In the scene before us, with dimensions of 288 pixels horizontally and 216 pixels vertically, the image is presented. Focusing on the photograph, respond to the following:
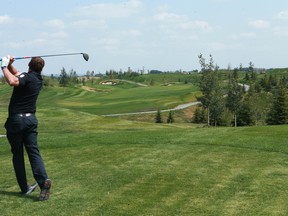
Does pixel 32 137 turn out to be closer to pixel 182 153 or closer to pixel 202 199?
pixel 202 199

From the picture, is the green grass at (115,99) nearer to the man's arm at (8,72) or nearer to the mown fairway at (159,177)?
the mown fairway at (159,177)

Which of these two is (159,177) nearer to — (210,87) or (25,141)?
(25,141)

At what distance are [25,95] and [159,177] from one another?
336 centimetres

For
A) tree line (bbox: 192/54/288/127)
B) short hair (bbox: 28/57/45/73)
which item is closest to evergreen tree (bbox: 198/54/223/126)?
tree line (bbox: 192/54/288/127)

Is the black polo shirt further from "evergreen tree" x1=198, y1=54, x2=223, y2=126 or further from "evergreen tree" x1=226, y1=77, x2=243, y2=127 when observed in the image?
"evergreen tree" x1=226, y1=77, x2=243, y2=127

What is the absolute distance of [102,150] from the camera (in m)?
13.0

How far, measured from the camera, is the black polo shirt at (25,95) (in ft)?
25.3

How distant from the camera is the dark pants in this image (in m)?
7.74

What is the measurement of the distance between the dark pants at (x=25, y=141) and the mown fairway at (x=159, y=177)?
1.23ft

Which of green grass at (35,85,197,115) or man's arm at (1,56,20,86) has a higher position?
man's arm at (1,56,20,86)

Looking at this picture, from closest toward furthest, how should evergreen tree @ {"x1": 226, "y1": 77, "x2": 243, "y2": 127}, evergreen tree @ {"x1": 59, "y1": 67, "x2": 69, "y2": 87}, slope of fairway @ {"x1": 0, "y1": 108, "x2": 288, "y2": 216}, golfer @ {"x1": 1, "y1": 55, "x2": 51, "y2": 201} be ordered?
slope of fairway @ {"x1": 0, "y1": 108, "x2": 288, "y2": 216}, golfer @ {"x1": 1, "y1": 55, "x2": 51, "y2": 201}, evergreen tree @ {"x1": 226, "y1": 77, "x2": 243, "y2": 127}, evergreen tree @ {"x1": 59, "y1": 67, "x2": 69, "y2": 87}

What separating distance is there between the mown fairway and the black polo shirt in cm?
160

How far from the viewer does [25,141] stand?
25.9 ft

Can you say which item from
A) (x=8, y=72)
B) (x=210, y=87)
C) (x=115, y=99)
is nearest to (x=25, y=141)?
(x=8, y=72)
